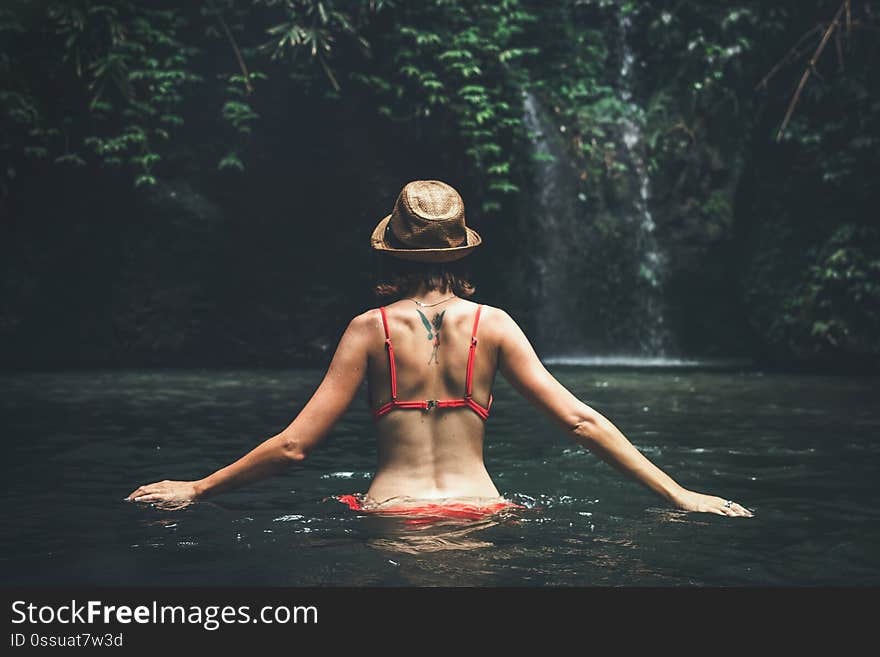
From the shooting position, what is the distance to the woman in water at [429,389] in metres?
3.44

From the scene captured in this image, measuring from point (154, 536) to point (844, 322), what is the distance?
12.0 meters

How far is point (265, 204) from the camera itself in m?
14.8

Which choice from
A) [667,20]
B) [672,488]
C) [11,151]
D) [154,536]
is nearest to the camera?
[672,488]

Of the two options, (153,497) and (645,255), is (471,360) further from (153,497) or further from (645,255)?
(645,255)

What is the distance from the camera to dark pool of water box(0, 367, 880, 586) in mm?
3283

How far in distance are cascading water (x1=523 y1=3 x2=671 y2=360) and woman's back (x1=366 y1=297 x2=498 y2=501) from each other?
12.2m

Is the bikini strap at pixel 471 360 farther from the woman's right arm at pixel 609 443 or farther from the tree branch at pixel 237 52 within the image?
the tree branch at pixel 237 52

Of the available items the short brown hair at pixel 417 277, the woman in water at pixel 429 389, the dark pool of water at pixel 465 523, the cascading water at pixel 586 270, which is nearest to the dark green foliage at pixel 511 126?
the cascading water at pixel 586 270

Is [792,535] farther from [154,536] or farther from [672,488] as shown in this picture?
[154,536]

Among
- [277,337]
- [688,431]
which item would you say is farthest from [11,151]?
[688,431]

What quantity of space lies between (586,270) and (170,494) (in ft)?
42.8

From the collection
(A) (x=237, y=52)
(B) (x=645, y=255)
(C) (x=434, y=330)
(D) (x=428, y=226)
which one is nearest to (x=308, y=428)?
(C) (x=434, y=330)

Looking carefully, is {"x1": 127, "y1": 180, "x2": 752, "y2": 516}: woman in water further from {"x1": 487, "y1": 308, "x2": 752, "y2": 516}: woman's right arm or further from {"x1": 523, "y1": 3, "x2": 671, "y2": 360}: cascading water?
{"x1": 523, "y1": 3, "x2": 671, "y2": 360}: cascading water

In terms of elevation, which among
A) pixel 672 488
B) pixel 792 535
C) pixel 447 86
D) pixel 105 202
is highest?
pixel 447 86
